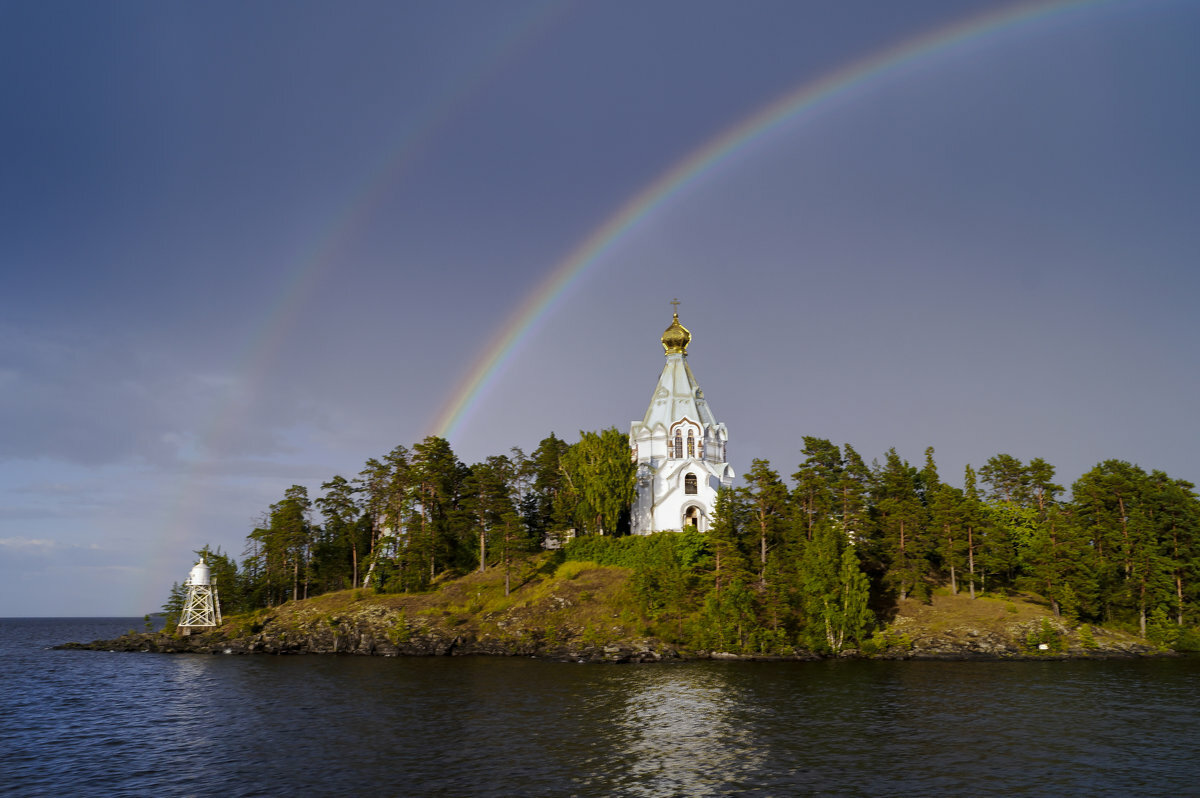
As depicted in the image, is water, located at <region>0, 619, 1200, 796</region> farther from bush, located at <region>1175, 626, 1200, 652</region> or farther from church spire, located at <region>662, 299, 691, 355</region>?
church spire, located at <region>662, 299, 691, 355</region>

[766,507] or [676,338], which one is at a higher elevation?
[676,338]

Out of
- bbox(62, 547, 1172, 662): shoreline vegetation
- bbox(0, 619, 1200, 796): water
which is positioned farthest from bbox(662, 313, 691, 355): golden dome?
bbox(0, 619, 1200, 796): water

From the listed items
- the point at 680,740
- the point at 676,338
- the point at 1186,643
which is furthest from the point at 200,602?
the point at 1186,643

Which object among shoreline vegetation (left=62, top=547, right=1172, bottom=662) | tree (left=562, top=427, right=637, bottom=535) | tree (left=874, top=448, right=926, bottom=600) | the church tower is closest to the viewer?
shoreline vegetation (left=62, top=547, right=1172, bottom=662)

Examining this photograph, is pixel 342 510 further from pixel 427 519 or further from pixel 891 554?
pixel 891 554

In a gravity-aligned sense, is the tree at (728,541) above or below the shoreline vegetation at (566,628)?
above

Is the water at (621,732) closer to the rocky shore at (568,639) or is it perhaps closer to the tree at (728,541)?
the rocky shore at (568,639)

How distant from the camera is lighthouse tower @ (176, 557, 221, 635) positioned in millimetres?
100562

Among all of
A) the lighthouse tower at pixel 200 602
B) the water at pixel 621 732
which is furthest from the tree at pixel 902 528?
the lighthouse tower at pixel 200 602

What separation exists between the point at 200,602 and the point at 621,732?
79167 mm

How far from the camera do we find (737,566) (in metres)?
78.6

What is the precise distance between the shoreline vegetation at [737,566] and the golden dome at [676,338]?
16755mm

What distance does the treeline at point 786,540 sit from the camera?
7906 centimetres

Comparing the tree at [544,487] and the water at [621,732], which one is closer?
the water at [621,732]
